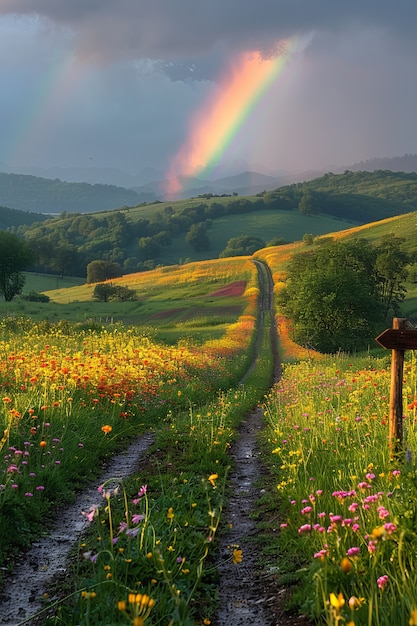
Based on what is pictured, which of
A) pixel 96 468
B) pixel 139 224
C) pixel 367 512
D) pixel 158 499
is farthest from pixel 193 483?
pixel 139 224

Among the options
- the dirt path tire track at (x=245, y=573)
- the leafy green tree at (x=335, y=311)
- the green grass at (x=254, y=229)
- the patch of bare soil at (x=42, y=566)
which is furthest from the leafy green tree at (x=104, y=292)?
the patch of bare soil at (x=42, y=566)

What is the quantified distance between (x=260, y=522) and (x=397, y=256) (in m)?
56.3

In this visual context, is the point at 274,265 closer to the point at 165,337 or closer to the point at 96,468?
the point at 165,337

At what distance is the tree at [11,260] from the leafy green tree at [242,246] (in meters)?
74.4

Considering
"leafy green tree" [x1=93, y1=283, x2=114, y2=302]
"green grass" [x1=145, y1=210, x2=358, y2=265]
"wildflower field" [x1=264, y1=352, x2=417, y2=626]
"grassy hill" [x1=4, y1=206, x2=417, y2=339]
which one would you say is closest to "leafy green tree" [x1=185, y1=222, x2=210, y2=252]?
"green grass" [x1=145, y1=210, x2=358, y2=265]

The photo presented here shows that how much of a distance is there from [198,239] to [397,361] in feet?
512

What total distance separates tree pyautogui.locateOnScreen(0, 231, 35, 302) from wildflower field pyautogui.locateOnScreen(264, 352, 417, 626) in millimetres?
65665

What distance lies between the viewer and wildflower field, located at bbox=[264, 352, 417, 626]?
361cm

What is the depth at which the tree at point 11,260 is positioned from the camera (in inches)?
2709

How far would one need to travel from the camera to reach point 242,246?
479ft

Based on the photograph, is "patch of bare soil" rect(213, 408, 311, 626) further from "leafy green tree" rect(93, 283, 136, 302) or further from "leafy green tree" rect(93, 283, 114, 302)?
"leafy green tree" rect(93, 283, 114, 302)

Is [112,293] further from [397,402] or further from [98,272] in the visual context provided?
[397,402]

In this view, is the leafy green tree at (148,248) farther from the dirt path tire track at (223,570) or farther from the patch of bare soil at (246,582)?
the patch of bare soil at (246,582)

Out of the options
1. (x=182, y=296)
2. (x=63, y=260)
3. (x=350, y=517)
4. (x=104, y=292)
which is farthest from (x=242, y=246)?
(x=350, y=517)
